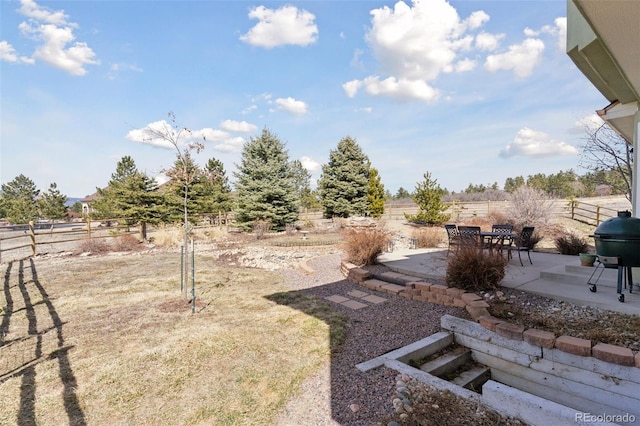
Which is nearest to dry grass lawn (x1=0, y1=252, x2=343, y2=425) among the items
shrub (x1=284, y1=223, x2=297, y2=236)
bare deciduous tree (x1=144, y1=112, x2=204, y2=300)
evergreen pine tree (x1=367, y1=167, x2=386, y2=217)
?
bare deciduous tree (x1=144, y1=112, x2=204, y2=300)

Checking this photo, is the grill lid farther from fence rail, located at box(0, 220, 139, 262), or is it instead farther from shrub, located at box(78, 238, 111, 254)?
shrub, located at box(78, 238, 111, 254)

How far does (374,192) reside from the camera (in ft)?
60.1

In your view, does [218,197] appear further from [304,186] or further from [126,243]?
[304,186]

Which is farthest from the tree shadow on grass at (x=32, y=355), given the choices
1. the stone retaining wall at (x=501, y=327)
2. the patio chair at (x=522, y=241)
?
the patio chair at (x=522, y=241)

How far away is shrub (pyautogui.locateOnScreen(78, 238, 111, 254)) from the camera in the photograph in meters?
10.4

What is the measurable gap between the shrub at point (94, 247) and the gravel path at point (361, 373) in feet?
31.0

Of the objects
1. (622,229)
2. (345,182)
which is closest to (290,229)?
(345,182)

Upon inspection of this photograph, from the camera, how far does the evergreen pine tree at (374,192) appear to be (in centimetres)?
1825

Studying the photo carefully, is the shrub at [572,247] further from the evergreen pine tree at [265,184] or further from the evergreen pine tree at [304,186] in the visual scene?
the evergreen pine tree at [304,186]

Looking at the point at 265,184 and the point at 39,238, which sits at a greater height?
the point at 265,184

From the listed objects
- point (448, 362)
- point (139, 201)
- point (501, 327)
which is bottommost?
point (448, 362)

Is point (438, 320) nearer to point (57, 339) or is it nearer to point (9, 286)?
point (57, 339)

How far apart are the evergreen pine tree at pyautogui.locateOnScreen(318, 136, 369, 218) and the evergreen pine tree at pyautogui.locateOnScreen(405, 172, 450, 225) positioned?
352 centimetres

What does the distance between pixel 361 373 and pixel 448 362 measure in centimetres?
96
